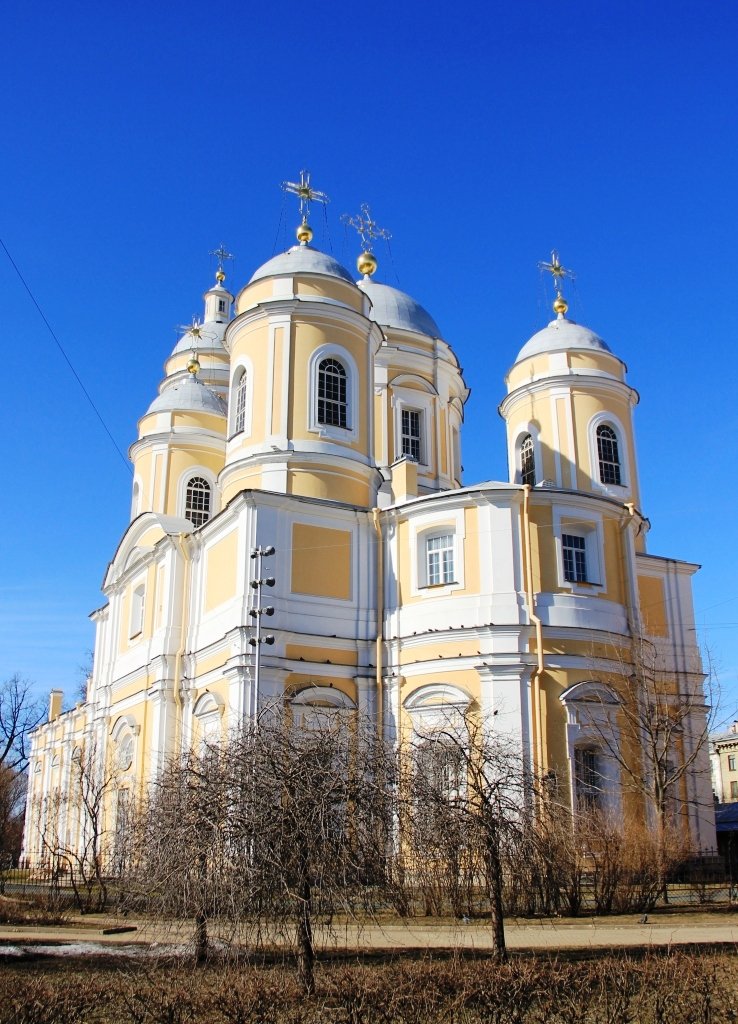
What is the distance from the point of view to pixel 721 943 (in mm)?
14492

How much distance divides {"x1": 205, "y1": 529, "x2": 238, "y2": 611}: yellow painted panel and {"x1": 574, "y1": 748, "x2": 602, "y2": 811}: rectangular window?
9990mm

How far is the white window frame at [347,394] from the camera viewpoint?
29234 mm

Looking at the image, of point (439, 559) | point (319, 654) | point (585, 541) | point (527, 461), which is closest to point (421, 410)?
point (527, 461)

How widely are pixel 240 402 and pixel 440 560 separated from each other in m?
8.13

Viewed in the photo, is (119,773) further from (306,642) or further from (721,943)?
(721,943)

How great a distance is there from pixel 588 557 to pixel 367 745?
578 inches

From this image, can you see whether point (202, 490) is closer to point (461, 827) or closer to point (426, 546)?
point (426, 546)

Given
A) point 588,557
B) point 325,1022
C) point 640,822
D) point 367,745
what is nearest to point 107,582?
point 588,557

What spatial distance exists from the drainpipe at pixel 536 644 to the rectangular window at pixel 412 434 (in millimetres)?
8543

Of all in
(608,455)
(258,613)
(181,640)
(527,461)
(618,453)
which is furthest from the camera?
(527,461)

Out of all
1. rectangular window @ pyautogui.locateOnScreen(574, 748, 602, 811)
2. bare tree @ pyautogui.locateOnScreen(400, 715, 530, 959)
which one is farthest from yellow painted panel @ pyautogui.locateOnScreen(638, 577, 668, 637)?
bare tree @ pyautogui.locateOnScreen(400, 715, 530, 959)

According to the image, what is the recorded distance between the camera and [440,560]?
2755 cm

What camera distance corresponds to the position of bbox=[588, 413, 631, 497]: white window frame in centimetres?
3328

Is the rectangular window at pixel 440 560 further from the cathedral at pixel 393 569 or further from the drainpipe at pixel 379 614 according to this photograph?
the drainpipe at pixel 379 614
